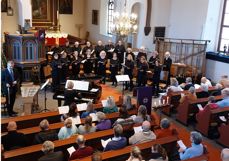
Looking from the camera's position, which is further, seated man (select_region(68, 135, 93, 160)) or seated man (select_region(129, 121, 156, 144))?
seated man (select_region(129, 121, 156, 144))

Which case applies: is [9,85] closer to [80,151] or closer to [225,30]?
[80,151]

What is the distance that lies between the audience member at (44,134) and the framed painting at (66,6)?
15.8 metres

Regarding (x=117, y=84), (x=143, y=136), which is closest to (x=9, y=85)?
(x=143, y=136)

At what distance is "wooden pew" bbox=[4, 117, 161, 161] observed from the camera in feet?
16.2

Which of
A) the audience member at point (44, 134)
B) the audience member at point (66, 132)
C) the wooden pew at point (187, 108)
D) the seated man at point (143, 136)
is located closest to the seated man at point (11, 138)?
the audience member at point (44, 134)

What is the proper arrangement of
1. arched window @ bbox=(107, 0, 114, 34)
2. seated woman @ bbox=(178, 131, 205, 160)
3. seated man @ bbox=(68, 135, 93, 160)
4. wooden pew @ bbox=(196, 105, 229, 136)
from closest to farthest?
seated man @ bbox=(68, 135, 93, 160)
seated woman @ bbox=(178, 131, 205, 160)
wooden pew @ bbox=(196, 105, 229, 136)
arched window @ bbox=(107, 0, 114, 34)

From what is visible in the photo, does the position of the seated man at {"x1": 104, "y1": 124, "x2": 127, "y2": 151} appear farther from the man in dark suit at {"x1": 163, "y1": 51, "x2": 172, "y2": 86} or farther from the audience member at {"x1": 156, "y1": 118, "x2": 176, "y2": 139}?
the man in dark suit at {"x1": 163, "y1": 51, "x2": 172, "y2": 86}

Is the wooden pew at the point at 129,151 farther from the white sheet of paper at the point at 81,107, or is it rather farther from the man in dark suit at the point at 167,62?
the man in dark suit at the point at 167,62

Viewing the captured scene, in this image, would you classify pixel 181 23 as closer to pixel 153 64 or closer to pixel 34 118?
pixel 153 64

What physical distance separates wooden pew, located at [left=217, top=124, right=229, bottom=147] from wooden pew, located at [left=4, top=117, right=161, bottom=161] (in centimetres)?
320

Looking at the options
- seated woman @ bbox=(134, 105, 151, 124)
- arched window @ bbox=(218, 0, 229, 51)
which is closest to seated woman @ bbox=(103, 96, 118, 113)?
seated woman @ bbox=(134, 105, 151, 124)

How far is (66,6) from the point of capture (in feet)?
66.7

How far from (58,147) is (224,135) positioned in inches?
174

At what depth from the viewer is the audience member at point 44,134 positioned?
5.52 meters
